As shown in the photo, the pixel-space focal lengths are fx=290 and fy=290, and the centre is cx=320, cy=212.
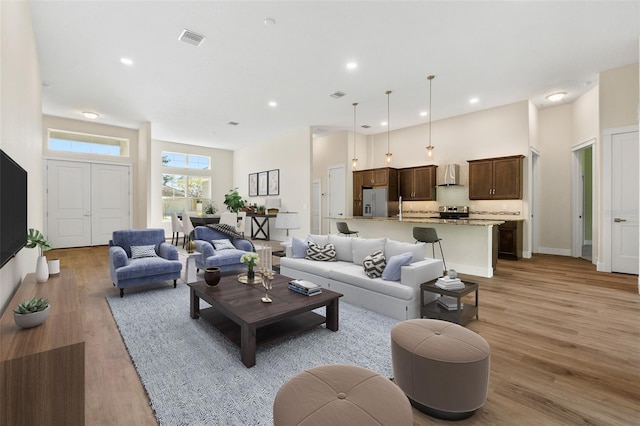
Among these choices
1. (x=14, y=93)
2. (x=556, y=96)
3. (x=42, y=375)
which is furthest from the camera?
(x=556, y=96)

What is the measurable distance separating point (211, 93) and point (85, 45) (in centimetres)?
201

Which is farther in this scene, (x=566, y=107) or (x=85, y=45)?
(x=566, y=107)

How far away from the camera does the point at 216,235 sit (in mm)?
5164

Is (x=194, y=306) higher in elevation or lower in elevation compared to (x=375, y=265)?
lower

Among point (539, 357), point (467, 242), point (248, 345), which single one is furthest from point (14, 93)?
point (467, 242)

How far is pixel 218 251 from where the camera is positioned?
15.6 ft

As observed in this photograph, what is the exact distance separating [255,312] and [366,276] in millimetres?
1559

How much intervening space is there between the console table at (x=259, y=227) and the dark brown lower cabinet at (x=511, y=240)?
21.0 ft

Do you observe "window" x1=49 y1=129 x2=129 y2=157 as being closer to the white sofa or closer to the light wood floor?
the light wood floor

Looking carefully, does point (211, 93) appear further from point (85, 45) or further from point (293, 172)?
point (293, 172)

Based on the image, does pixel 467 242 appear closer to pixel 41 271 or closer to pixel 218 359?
pixel 218 359

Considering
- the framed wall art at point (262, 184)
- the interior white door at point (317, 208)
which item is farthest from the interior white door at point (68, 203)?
the interior white door at point (317, 208)

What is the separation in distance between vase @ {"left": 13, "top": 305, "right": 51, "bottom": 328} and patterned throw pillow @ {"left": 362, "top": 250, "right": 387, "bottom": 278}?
111 inches

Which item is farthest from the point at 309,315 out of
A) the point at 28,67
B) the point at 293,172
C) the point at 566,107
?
the point at 566,107
